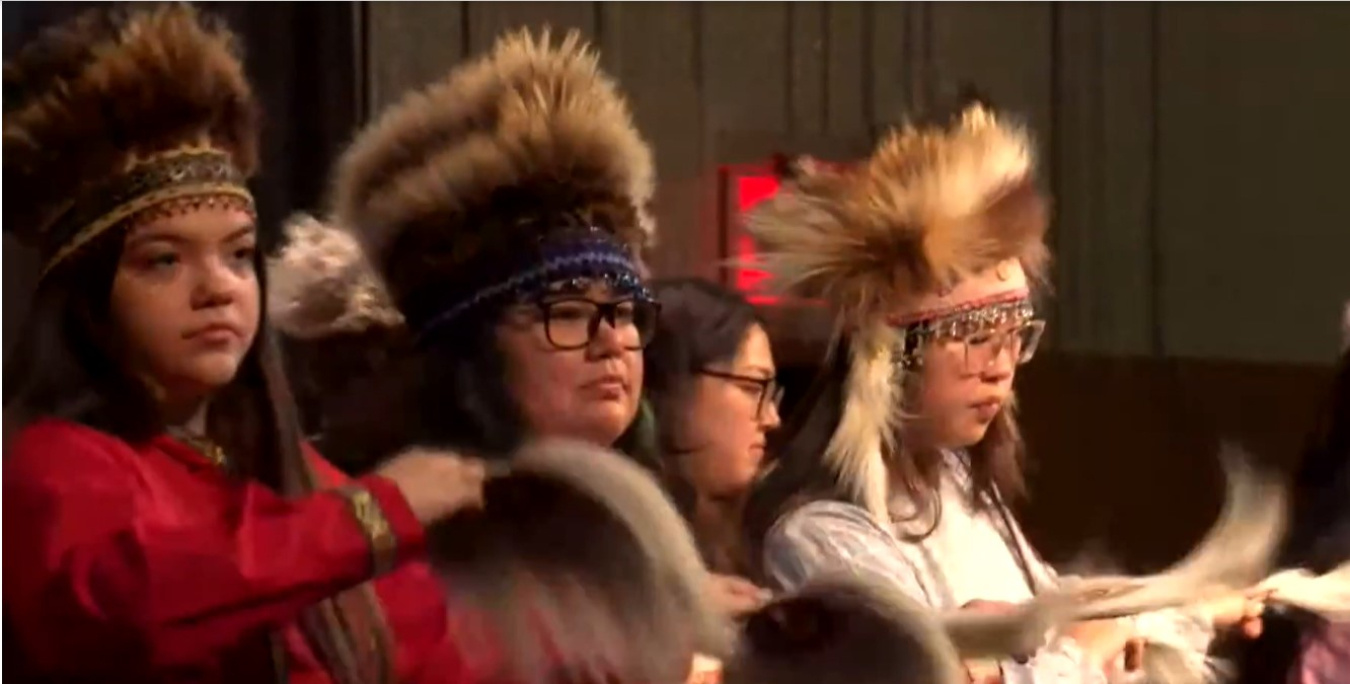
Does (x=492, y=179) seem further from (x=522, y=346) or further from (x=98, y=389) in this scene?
(x=98, y=389)

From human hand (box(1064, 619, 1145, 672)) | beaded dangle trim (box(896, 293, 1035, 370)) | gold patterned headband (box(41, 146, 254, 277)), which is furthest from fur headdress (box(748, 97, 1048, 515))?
gold patterned headband (box(41, 146, 254, 277))

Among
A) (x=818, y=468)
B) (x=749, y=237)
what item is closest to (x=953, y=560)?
(x=818, y=468)

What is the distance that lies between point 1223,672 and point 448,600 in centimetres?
43

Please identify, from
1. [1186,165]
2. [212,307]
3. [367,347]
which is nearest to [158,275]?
[212,307]

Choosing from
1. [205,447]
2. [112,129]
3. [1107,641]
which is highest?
[112,129]

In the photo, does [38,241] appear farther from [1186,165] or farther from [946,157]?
[1186,165]

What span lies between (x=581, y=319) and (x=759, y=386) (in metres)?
0.18

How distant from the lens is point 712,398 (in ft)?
2.84

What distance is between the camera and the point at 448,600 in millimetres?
682

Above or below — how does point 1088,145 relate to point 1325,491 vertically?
above

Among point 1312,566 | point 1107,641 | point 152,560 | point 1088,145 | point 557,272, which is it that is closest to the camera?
point 152,560

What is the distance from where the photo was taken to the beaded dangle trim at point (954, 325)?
0.88 metres

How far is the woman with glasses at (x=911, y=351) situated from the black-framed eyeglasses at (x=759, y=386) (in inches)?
0.6

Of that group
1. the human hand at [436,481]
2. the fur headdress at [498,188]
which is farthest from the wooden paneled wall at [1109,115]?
the human hand at [436,481]
